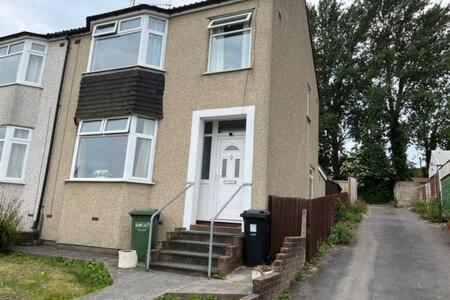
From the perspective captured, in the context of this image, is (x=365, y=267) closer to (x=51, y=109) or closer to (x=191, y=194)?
(x=191, y=194)

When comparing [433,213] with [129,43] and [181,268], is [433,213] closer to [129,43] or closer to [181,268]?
[181,268]

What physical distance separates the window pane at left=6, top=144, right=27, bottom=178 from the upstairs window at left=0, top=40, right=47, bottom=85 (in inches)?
84.0

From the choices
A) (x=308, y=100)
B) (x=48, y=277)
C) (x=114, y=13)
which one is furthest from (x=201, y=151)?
(x=308, y=100)

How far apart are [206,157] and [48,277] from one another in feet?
14.8

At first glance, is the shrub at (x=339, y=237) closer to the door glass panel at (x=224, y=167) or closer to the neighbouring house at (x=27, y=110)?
the door glass panel at (x=224, y=167)

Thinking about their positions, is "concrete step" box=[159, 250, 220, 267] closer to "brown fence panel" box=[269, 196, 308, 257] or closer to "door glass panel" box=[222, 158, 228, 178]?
"brown fence panel" box=[269, 196, 308, 257]

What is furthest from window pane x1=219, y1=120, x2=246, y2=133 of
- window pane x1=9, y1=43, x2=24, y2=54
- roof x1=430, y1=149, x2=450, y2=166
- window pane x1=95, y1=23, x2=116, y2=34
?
roof x1=430, y1=149, x2=450, y2=166

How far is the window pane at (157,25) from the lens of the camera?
34.4 ft

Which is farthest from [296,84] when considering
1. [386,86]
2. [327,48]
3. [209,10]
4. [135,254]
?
[327,48]

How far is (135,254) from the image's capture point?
7.72m

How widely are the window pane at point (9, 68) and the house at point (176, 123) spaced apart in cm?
263

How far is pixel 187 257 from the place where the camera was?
24.8 feet

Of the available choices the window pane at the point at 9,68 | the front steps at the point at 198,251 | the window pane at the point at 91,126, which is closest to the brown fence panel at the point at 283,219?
the front steps at the point at 198,251

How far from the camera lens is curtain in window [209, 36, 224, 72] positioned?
9.80m
